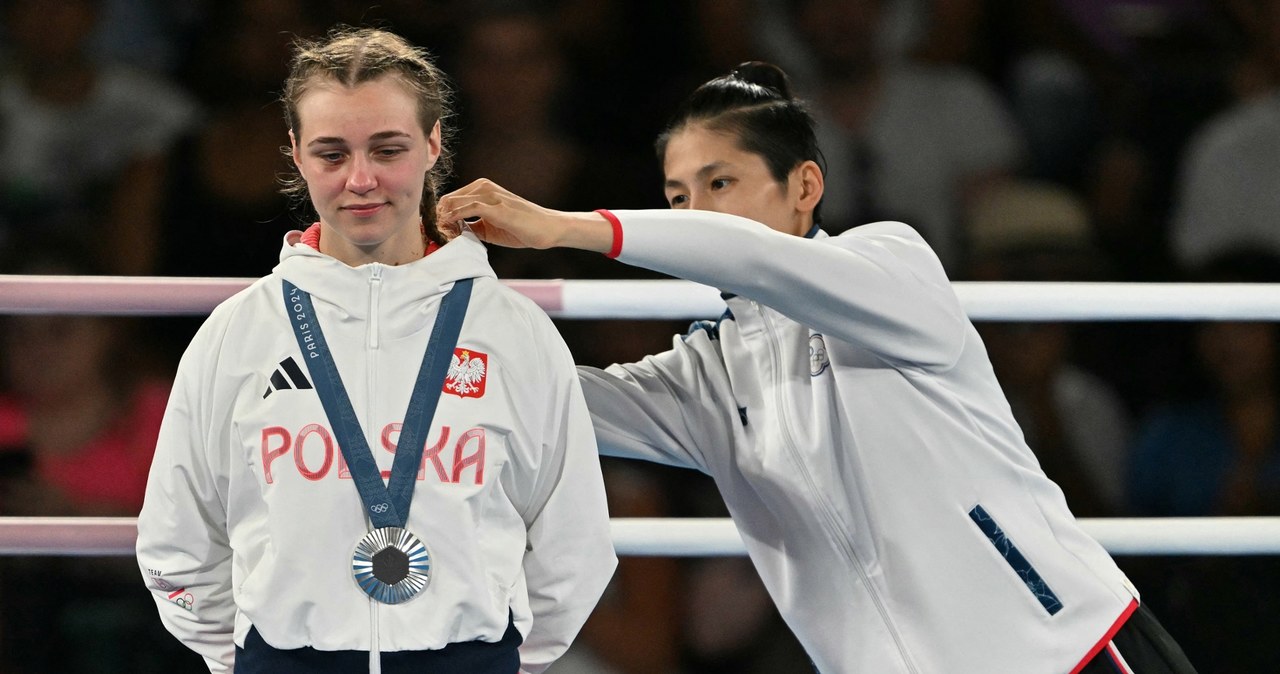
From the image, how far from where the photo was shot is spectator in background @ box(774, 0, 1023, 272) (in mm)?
3359

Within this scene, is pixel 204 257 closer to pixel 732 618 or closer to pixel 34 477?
pixel 34 477

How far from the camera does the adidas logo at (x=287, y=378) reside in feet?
4.29

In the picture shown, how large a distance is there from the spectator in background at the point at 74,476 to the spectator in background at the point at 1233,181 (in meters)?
2.46

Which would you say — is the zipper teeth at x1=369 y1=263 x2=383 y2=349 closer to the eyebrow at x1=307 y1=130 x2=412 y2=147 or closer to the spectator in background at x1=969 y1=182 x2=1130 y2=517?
the eyebrow at x1=307 y1=130 x2=412 y2=147

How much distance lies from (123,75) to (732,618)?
1.79 m

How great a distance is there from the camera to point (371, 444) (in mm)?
1296

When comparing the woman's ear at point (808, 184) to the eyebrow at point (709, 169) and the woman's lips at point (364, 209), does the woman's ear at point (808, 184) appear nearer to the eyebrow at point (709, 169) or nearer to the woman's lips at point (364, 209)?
→ the eyebrow at point (709, 169)

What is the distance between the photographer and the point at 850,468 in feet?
5.12

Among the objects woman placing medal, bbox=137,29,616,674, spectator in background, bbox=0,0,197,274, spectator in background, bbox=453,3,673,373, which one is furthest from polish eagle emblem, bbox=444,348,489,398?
spectator in background, bbox=0,0,197,274

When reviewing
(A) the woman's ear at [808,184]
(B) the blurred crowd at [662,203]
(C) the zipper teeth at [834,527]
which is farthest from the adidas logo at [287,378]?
(B) the blurred crowd at [662,203]

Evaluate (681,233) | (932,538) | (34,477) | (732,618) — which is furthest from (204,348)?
(732,618)

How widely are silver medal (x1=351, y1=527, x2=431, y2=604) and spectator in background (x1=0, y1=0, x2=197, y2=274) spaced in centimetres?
193

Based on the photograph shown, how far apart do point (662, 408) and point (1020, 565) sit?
1.44ft

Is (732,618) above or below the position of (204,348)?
below
